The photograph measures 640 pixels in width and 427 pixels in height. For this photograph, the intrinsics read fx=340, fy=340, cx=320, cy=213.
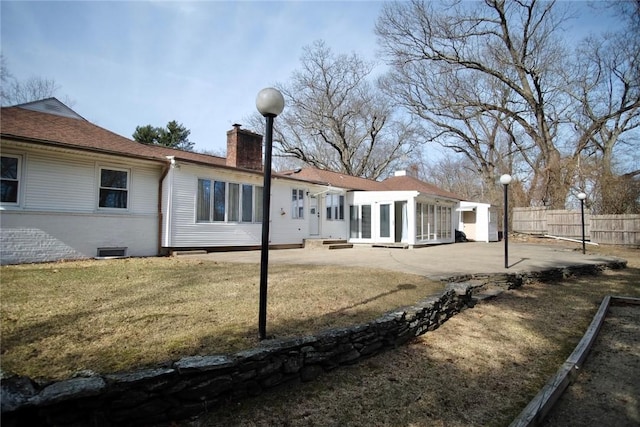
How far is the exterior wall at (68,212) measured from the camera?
912 cm

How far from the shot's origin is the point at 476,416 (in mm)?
3131

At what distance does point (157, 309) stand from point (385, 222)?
1416 cm

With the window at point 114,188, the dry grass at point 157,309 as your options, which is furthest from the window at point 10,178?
the dry grass at point 157,309

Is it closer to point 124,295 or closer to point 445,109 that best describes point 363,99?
point 445,109

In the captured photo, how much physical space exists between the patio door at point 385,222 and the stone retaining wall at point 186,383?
1284cm

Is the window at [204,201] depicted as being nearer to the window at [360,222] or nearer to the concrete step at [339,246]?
the concrete step at [339,246]

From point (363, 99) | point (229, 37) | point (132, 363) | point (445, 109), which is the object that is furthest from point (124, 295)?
point (363, 99)

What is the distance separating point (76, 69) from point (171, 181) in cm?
541

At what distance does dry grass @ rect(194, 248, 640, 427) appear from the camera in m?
3.04

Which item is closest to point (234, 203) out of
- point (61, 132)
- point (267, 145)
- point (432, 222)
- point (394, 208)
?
point (61, 132)

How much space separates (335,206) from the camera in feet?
60.1

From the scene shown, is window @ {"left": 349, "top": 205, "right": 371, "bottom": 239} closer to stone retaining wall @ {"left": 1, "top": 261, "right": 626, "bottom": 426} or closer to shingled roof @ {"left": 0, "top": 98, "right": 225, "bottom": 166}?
shingled roof @ {"left": 0, "top": 98, "right": 225, "bottom": 166}

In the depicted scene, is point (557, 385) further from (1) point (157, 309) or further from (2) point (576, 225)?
(2) point (576, 225)

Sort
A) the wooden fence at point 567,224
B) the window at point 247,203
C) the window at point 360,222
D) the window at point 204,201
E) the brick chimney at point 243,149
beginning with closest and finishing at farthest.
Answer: the window at point 204,201
the window at point 247,203
the brick chimney at point 243,149
the window at point 360,222
the wooden fence at point 567,224
